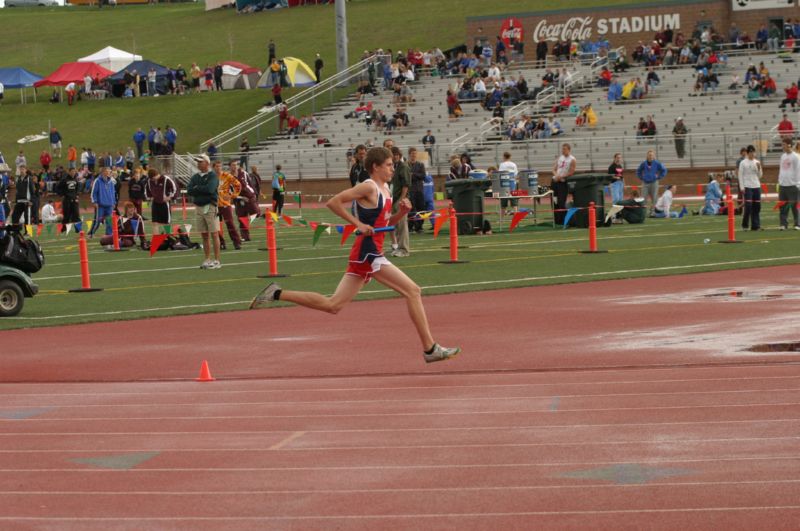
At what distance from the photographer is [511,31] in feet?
200

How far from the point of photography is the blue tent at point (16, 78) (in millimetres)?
71250

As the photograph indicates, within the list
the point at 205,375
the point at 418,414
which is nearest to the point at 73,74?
the point at 205,375

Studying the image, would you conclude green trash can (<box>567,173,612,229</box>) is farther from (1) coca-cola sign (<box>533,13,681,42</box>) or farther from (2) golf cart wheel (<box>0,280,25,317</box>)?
(1) coca-cola sign (<box>533,13,681,42</box>)

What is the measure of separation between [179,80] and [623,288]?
183 feet

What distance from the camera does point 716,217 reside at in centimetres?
3278

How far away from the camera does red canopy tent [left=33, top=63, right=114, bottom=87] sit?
69812 mm

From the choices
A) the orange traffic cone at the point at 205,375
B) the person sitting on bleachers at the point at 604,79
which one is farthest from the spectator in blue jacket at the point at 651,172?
the orange traffic cone at the point at 205,375

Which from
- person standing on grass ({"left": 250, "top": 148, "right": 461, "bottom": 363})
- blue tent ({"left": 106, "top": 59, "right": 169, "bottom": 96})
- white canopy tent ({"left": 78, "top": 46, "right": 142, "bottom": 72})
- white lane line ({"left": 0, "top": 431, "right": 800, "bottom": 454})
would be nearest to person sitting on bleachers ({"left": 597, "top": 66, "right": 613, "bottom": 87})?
blue tent ({"left": 106, "top": 59, "right": 169, "bottom": 96})

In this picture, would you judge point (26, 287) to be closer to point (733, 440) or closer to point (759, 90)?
point (733, 440)

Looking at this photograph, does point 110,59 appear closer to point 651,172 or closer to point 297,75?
point 297,75

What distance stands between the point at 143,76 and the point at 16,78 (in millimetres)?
6775

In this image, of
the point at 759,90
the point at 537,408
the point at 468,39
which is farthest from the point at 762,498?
the point at 468,39

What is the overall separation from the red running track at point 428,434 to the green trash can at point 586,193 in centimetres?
1513

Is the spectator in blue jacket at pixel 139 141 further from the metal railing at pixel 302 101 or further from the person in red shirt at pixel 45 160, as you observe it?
the person in red shirt at pixel 45 160
